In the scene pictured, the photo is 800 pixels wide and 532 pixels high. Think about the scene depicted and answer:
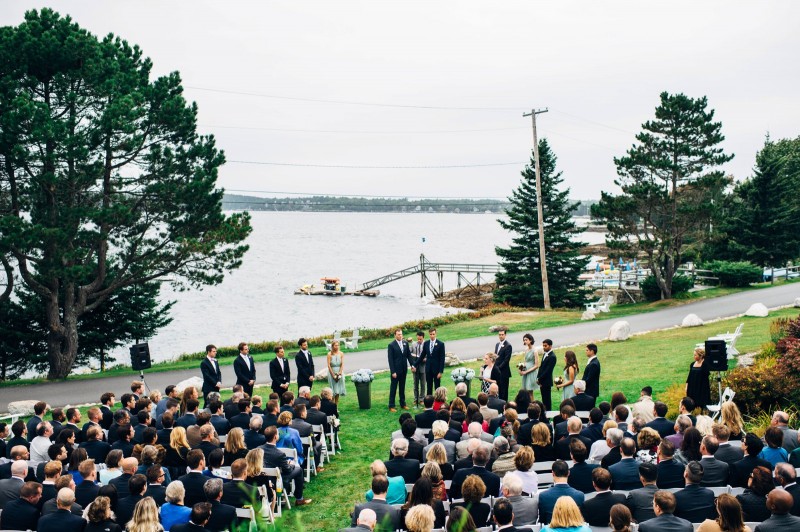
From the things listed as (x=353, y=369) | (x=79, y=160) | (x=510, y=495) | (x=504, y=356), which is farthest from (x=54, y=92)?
(x=510, y=495)

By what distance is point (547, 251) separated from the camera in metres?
44.1

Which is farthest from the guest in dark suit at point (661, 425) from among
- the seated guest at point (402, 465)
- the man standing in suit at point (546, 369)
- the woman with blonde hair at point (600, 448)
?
the seated guest at point (402, 465)

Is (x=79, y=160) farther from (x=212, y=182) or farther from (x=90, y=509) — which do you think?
(x=90, y=509)

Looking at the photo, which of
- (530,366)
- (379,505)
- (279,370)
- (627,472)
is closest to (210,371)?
(279,370)

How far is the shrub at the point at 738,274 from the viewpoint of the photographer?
1586 inches

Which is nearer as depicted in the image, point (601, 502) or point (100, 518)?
point (100, 518)

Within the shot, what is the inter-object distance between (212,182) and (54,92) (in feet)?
22.2

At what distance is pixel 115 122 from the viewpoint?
22.9m

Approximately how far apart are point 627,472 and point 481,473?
73.1 inches

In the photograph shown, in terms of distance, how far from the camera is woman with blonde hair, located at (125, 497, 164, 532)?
21.3 feet

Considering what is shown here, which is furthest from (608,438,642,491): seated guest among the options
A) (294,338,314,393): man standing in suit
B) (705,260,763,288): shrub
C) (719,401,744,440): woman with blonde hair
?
(705,260,763,288): shrub

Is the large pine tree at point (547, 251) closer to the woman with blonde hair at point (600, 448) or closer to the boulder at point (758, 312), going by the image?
the boulder at point (758, 312)

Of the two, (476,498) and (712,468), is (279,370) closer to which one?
(476,498)

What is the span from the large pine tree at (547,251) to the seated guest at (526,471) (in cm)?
3550
